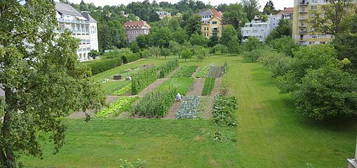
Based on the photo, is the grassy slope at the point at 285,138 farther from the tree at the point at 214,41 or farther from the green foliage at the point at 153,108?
the tree at the point at 214,41

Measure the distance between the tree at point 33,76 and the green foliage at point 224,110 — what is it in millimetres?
11026

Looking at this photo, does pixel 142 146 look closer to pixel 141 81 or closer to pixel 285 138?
pixel 285 138

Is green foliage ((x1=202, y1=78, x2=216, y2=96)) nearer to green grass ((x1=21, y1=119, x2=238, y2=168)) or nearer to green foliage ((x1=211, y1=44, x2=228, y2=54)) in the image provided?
green grass ((x1=21, y1=119, x2=238, y2=168))

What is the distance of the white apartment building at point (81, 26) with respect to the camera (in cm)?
5277

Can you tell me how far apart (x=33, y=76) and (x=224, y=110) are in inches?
573

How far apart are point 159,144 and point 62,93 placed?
7.94 m

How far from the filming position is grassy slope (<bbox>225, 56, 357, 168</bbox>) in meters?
13.3

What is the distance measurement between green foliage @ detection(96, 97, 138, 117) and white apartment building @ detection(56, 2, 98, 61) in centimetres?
2972

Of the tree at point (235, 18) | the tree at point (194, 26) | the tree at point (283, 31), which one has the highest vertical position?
the tree at point (235, 18)

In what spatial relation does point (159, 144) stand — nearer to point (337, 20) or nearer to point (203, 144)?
point (203, 144)

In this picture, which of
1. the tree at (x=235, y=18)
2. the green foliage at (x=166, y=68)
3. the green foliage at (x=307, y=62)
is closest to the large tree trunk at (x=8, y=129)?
the green foliage at (x=307, y=62)

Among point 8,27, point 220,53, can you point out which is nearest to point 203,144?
point 8,27

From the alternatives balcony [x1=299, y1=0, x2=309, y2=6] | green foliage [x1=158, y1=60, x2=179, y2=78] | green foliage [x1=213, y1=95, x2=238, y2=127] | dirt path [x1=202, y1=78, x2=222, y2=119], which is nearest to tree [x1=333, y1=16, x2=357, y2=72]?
green foliage [x1=213, y1=95, x2=238, y2=127]

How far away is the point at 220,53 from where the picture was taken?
71.5m
